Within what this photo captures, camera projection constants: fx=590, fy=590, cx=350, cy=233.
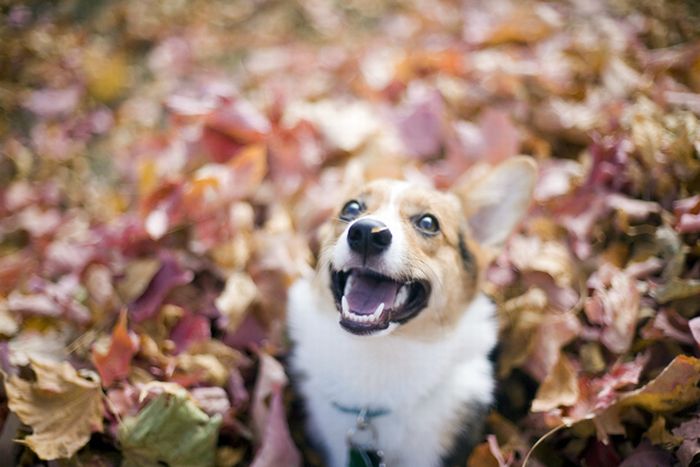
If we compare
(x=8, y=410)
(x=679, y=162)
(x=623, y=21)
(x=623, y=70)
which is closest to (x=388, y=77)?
(x=623, y=70)

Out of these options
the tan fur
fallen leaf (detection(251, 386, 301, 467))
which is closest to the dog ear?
the tan fur

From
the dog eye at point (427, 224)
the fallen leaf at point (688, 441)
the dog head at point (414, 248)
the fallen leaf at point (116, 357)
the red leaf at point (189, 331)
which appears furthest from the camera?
the red leaf at point (189, 331)

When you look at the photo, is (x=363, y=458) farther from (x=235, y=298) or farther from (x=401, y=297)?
(x=235, y=298)

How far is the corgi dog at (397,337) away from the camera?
2156mm

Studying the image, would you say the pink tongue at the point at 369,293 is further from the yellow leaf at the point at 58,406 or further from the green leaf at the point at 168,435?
the yellow leaf at the point at 58,406

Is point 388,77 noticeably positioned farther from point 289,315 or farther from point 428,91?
point 289,315

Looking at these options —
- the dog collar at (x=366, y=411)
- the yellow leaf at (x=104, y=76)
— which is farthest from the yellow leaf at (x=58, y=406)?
the yellow leaf at (x=104, y=76)

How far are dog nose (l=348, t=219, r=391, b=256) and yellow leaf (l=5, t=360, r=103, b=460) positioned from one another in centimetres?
106

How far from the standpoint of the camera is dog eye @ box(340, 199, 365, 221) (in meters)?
2.39

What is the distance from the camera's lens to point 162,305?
259 centimetres

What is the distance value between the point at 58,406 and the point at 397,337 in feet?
4.10

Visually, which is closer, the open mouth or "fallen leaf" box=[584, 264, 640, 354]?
the open mouth

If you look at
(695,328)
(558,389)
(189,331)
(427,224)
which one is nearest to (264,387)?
(189,331)

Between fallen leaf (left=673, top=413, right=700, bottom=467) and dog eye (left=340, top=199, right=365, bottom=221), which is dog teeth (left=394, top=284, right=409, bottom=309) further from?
fallen leaf (left=673, top=413, right=700, bottom=467)
